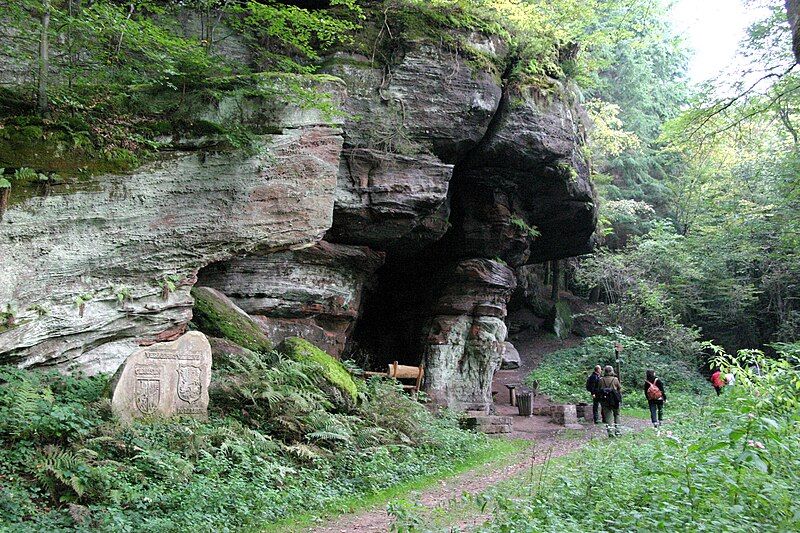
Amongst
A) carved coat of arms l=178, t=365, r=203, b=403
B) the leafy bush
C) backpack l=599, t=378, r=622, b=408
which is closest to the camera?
the leafy bush

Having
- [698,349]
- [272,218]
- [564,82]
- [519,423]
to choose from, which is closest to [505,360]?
[519,423]

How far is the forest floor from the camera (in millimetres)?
6125

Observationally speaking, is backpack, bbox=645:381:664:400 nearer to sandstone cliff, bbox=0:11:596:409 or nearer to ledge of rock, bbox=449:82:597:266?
sandstone cliff, bbox=0:11:596:409

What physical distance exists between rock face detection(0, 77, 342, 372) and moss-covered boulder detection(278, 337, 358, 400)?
197 centimetres

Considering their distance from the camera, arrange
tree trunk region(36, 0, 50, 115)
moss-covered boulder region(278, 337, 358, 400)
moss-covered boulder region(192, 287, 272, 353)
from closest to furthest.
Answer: tree trunk region(36, 0, 50, 115)
moss-covered boulder region(278, 337, 358, 400)
moss-covered boulder region(192, 287, 272, 353)

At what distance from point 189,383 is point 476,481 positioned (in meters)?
4.51

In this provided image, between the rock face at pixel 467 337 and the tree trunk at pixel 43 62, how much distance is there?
11742 mm

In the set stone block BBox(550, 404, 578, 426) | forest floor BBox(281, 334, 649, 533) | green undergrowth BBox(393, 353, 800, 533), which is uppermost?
green undergrowth BBox(393, 353, 800, 533)

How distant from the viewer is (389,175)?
14133mm

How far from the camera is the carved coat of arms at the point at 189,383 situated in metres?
8.17

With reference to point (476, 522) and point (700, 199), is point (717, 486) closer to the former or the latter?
point (476, 522)

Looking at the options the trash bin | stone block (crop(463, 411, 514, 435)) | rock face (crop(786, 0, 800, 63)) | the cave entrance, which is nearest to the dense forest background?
stone block (crop(463, 411, 514, 435))

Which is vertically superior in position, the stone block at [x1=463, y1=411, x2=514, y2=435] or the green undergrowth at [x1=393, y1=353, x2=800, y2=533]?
the green undergrowth at [x1=393, y1=353, x2=800, y2=533]

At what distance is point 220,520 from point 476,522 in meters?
2.63
